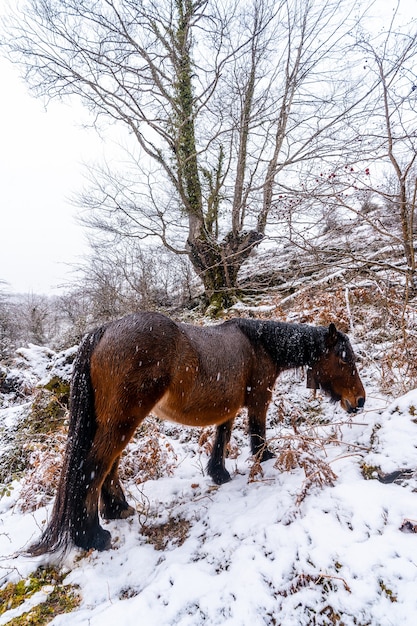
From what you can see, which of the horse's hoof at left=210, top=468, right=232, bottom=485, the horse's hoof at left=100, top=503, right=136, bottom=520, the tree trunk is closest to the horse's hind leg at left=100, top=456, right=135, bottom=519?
the horse's hoof at left=100, top=503, right=136, bottom=520

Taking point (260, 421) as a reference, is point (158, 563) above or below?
below

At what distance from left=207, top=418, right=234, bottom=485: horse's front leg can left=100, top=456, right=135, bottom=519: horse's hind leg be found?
83 cm

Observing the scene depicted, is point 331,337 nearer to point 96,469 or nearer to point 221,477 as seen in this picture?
point 221,477

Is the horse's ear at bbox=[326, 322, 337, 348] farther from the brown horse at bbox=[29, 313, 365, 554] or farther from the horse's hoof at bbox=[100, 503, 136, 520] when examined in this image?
the horse's hoof at bbox=[100, 503, 136, 520]

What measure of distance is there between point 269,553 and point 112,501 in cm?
145

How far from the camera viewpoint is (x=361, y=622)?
1323mm

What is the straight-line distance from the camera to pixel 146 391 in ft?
7.46

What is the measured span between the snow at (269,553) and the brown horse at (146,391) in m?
0.25

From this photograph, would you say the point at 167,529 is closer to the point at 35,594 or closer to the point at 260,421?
the point at 35,594

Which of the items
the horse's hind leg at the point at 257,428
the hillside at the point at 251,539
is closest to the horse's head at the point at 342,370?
the hillside at the point at 251,539

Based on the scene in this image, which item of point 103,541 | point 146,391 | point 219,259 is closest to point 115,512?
point 103,541

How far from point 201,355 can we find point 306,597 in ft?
5.29

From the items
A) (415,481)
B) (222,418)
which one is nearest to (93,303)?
(222,418)

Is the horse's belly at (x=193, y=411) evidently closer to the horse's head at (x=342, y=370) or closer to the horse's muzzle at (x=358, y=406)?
the horse's head at (x=342, y=370)
